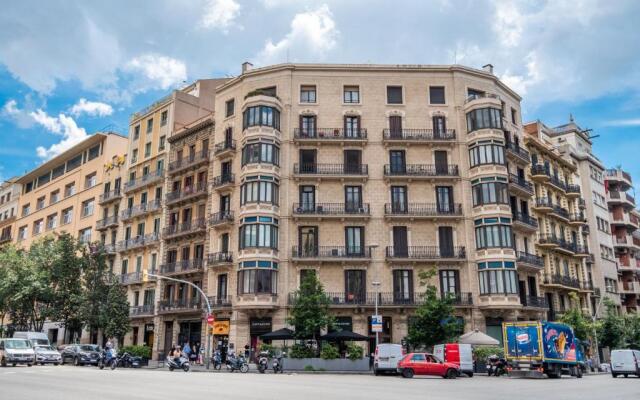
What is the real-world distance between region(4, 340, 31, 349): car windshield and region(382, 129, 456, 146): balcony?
93.8ft

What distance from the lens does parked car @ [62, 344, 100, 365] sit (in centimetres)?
3872

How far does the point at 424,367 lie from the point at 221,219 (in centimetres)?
2103

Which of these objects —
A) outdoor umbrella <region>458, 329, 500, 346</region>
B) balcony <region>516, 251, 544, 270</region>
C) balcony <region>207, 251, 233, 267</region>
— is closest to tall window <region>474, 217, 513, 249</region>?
balcony <region>516, 251, 544, 270</region>

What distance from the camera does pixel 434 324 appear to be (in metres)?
35.9

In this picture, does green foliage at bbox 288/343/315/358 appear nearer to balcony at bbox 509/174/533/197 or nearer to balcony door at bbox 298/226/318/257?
balcony door at bbox 298/226/318/257

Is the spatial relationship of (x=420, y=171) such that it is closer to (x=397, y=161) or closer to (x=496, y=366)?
(x=397, y=161)

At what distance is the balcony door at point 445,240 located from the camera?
42.6m

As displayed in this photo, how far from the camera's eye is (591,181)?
6338 cm

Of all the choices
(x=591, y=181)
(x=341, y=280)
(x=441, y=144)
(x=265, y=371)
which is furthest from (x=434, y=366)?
(x=591, y=181)

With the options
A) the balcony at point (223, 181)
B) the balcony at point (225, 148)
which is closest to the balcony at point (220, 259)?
the balcony at point (223, 181)

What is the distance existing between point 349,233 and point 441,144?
34.0 feet

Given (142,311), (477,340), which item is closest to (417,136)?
(477,340)

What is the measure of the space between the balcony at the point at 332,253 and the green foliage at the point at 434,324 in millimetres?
6861

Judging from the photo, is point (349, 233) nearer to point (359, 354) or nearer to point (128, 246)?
point (359, 354)
